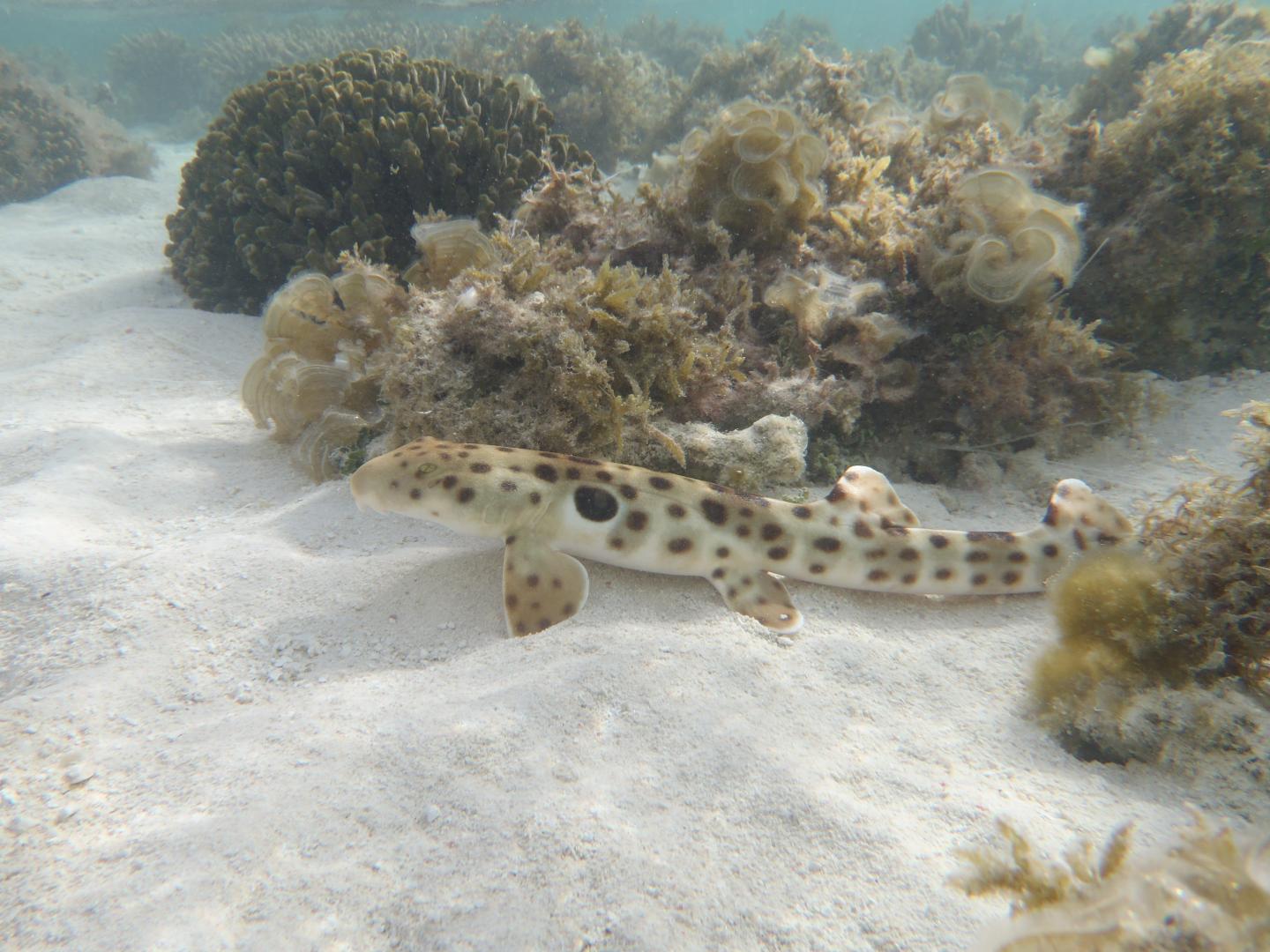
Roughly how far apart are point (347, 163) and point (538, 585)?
6465 mm

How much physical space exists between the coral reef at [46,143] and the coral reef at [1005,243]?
62.3ft

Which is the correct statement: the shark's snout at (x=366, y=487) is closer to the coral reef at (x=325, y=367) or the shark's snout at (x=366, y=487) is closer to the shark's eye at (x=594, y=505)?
the shark's eye at (x=594, y=505)

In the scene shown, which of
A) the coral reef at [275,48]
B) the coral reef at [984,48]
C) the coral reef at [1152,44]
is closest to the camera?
the coral reef at [1152,44]

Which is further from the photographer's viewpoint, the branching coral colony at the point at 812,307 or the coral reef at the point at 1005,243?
the coral reef at the point at 1005,243

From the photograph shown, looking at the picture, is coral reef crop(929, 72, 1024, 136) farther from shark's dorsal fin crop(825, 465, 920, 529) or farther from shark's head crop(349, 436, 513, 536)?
shark's head crop(349, 436, 513, 536)

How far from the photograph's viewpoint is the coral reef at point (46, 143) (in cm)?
1448

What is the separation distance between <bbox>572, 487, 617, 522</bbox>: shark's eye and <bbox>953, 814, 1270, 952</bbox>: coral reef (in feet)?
7.66

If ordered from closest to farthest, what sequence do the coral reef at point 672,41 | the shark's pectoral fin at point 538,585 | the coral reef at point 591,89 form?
the shark's pectoral fin at point 538,585, the coral reef at point 591,89, the coral reef at point 672,41

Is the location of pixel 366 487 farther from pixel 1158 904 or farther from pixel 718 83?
pixel 718 83

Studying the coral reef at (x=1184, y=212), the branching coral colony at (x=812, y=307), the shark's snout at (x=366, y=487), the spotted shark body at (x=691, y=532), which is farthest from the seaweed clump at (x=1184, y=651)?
the coral reef at (x=1184, y=212)

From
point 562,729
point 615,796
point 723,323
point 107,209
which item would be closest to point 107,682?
point 562,729

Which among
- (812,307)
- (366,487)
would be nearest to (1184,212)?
(812,307)

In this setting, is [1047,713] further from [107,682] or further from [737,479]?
[107,682]

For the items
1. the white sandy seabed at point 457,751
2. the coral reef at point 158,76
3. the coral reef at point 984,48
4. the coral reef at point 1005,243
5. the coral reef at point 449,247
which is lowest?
the white sandy seabed at point 457,751
